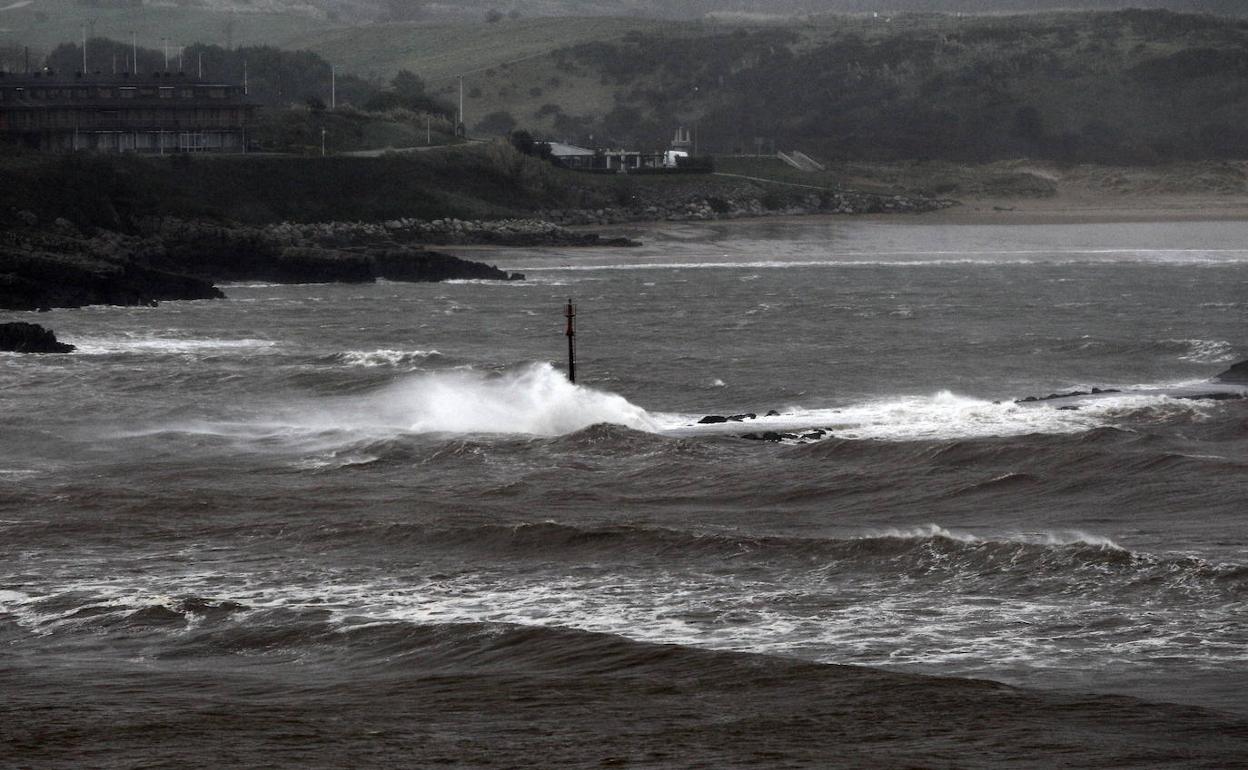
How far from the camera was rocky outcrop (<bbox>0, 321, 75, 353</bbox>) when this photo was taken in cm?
4206

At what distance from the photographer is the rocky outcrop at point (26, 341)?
42.1 m

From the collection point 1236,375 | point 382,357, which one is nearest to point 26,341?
point 382,357

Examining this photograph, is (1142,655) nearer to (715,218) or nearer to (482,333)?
(482,333)

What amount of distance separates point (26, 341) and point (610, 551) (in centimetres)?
2433

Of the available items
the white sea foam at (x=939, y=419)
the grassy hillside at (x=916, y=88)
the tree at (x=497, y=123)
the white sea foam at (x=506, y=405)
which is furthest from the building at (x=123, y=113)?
the white sea foam at (x=939, y=419)

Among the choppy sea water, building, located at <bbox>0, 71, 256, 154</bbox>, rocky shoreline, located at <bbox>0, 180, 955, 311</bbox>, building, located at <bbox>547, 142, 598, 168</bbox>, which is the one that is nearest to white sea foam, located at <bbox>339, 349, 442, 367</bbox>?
the choppy sea water

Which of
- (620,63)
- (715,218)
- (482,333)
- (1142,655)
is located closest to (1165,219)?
(715,218)

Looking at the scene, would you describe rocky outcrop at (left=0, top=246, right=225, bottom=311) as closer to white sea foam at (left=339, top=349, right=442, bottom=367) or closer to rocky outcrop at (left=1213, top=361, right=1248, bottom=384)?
white sea foam at (left=339, top=349, right=442, bottom=367)

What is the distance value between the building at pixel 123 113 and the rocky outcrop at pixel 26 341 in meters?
42.3

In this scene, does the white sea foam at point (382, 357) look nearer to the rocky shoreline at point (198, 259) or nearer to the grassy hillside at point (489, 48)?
the rocky shoreline at point (198, 259)

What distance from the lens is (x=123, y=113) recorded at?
86188 mm

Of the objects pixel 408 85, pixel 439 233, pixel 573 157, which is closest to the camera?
pixel 439 233

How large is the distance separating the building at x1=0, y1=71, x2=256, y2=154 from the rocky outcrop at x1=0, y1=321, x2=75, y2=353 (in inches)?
1666

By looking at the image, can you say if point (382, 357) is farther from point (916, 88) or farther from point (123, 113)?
point (916, 88)
